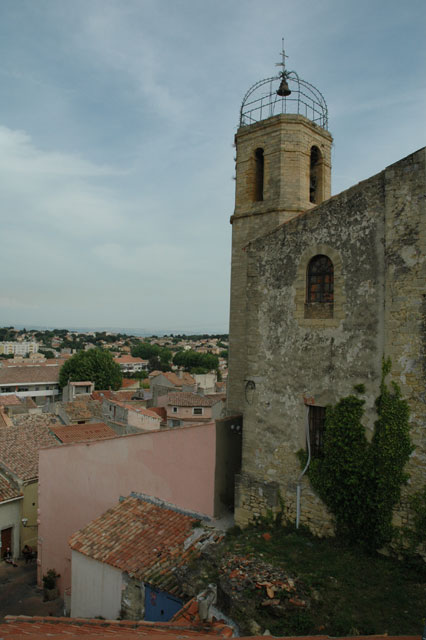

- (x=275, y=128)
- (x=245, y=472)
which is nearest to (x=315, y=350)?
(x=245, y=472)

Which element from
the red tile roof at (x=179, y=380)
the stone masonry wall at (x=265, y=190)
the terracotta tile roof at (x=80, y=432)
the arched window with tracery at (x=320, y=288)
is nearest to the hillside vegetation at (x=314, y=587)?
the arched window with tracery at (x=320, y=288)

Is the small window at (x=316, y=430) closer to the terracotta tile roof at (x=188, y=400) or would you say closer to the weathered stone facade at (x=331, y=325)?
the weathered stone facade at (x=331, y=325)

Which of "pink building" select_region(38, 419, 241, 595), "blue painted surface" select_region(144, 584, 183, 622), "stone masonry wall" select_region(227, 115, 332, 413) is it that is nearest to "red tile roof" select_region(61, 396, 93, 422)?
"pink building" select_region(38, 419, 241, 595)

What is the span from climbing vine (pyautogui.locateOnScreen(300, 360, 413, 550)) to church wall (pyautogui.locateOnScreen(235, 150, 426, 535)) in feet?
0.76

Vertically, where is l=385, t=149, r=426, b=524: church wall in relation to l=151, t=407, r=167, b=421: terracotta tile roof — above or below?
above

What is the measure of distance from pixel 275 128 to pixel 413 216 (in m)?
8.20

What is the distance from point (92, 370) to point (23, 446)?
4223 centimetres

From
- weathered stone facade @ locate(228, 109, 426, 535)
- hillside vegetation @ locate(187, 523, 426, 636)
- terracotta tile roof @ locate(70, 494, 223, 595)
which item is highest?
weathered stone facade @ locate(228, 109, 426, 535)

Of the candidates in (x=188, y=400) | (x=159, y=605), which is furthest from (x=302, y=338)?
(x=188, y=400)

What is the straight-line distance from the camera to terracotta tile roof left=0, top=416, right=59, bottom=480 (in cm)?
1942

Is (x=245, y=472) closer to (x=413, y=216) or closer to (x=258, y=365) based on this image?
(x=258, y=365)

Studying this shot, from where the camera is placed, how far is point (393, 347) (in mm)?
9461

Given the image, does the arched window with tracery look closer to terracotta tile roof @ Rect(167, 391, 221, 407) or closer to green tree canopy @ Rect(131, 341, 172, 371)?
terracotta tile roof @ Rect(167, 391, 221, 407)

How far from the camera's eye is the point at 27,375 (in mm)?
66688
